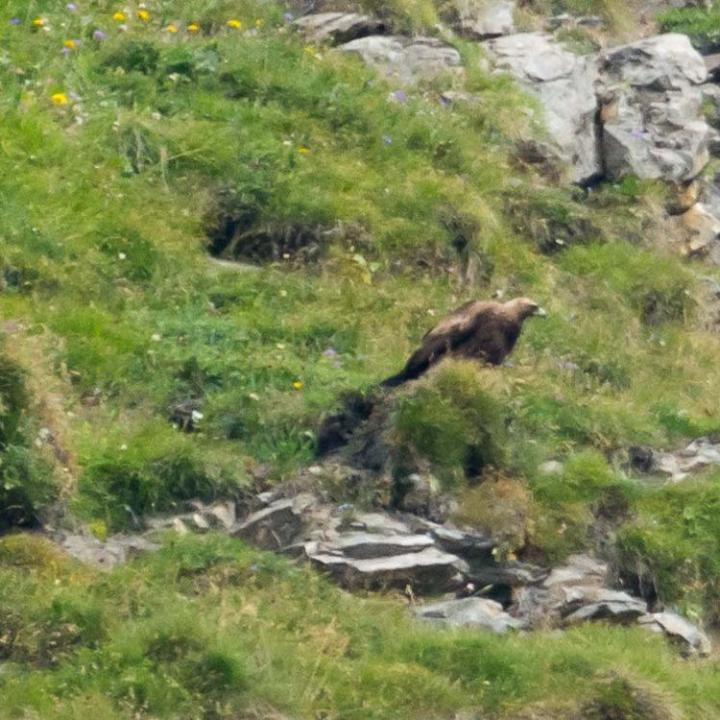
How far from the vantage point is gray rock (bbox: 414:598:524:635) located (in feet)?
36.6

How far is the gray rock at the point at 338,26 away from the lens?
59.5 ft

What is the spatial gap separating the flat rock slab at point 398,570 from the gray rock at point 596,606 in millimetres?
601

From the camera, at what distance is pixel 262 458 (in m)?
12.6

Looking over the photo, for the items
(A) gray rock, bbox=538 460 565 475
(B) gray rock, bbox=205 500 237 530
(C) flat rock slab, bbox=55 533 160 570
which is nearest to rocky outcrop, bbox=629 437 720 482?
(A) gray rock, bbox=538 460 565 475

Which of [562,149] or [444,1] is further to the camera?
[444,1]

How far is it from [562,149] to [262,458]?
20.2 ft

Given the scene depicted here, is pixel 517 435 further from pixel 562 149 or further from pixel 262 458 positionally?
pixel 562 149

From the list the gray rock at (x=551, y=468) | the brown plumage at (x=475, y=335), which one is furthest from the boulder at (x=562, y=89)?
the gray rock at (x=551, y=468)

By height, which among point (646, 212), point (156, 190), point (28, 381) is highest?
point (28, 381)

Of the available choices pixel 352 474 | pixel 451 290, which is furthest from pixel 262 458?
pixel 451 290

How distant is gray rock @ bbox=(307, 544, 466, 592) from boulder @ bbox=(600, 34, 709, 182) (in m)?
7.21

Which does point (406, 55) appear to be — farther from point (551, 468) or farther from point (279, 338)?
point (551, 468)

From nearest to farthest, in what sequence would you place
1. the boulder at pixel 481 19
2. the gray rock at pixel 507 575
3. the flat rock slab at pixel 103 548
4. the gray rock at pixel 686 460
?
the flat rock slab at pixel 103 548
the gray rock at pixel 507 575
the gray rock at pixel 686 460
the boulder at pixel 481 19

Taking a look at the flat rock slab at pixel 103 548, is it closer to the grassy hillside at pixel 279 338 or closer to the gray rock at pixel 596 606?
the grassy hillside at pixel 279 338
